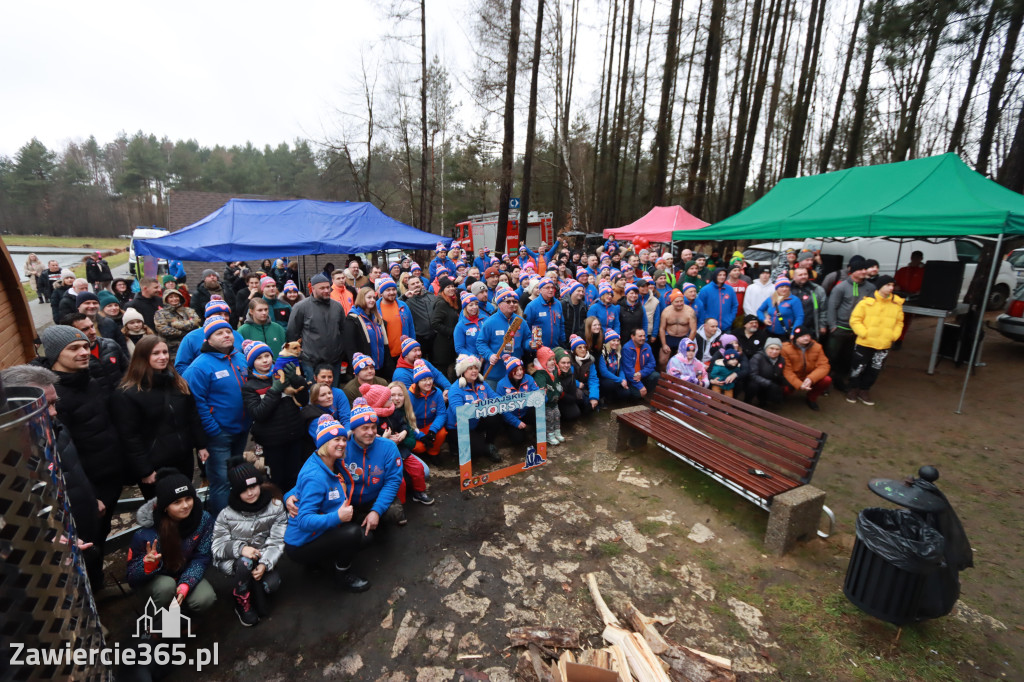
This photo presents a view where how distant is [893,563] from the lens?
266 cm

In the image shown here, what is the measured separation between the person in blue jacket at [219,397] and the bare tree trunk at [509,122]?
35.5ft

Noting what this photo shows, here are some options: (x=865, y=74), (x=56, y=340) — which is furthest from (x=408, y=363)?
(x=865, y=74)

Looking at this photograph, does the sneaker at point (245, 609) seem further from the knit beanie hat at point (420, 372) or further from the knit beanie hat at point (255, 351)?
the knit beanie hat at point (420, 372)

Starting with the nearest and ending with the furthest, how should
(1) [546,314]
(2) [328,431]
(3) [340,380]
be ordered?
(2) [328,431]
(3) [340,380]
(1) [546,314]

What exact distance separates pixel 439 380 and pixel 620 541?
2544 mm

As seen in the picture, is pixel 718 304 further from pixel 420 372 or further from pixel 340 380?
pixel 340 380

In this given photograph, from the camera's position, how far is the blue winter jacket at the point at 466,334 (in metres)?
5.71

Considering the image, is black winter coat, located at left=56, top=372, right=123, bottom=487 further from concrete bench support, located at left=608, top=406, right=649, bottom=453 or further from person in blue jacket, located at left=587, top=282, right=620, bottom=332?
person in blue jacket, located at left=587, top=282, right=620, bottom=332

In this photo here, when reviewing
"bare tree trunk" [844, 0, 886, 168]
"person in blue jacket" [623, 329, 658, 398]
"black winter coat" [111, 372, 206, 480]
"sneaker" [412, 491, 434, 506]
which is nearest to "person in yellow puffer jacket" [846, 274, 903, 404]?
"person in blue jacket" [623, 329, 658, 398]

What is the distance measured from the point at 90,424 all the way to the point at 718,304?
7537mm

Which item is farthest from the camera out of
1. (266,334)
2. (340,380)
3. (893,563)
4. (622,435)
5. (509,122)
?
(509,122)

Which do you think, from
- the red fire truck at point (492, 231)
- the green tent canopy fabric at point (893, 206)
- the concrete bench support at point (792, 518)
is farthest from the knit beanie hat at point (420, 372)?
the red fire truck at point (492, 231)

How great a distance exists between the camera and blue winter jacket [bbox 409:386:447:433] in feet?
15.8

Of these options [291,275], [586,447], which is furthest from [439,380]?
[291,275]
